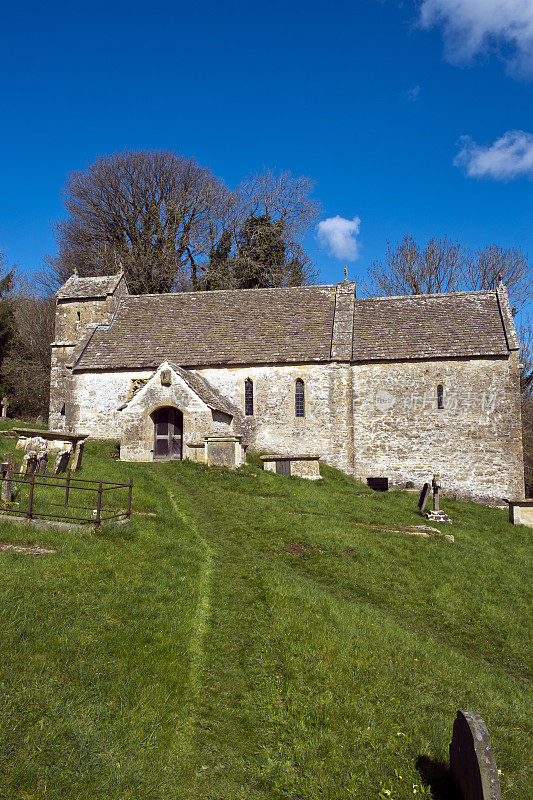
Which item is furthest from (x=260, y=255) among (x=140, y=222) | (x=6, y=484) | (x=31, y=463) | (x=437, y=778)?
(x=437, y=778)

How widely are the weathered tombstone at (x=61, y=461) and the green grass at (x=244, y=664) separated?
128 inches

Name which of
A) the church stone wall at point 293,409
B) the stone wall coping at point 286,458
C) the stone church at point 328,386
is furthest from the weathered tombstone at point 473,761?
the church stone wall at point 293,409

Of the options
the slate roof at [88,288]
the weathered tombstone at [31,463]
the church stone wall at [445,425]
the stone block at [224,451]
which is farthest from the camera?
the slate roof at [88,288]

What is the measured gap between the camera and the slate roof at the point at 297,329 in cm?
2559

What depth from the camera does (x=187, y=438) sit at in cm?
2217

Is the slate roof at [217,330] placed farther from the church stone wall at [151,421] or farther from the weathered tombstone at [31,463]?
the weathered tombstone at [31,463]

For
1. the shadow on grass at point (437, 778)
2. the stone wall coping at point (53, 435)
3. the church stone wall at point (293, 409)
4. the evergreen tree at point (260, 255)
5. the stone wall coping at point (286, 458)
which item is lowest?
the shadow on grass at point (437, 778)

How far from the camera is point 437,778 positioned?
536cm

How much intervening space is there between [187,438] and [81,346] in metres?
9.75

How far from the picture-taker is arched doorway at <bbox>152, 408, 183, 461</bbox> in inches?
920

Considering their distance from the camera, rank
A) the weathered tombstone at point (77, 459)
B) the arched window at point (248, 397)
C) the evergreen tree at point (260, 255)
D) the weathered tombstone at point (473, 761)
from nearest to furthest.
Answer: the weathered tombstone at point (473, 761), the weathered tombstone at point (77, 459), the arched window at point (248, 397), the evergreen tree at point (260, 255)

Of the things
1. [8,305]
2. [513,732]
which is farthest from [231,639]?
[8,305]

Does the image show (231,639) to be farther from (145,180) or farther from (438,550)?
(145,180)

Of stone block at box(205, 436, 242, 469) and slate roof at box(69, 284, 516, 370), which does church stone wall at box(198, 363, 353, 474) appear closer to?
slate roof at box(69, 284, 516, 370)
